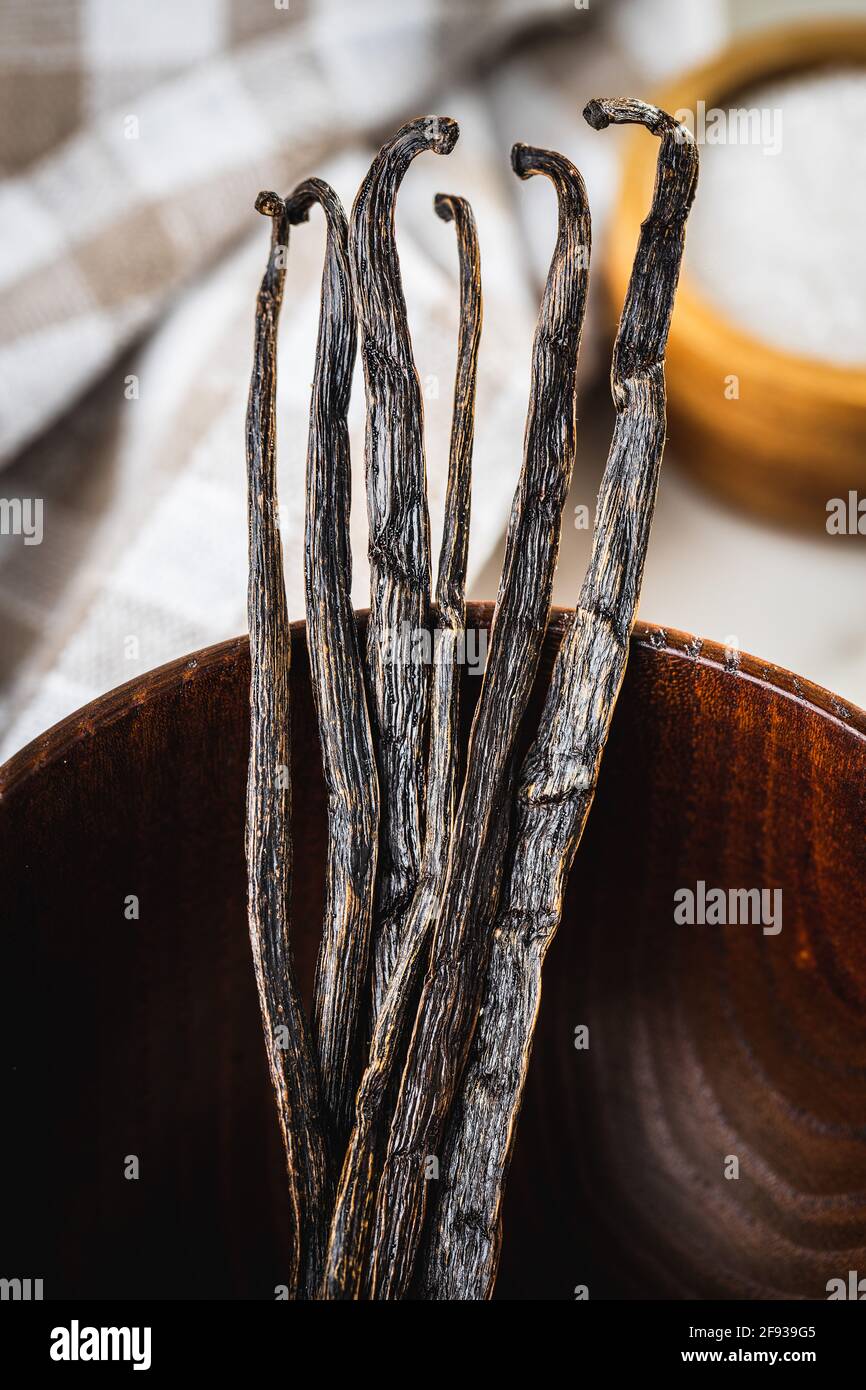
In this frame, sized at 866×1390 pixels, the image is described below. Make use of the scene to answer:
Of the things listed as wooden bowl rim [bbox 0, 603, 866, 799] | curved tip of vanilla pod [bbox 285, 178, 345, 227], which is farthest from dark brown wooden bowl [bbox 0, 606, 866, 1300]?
curved tip of vanilla pod [bbox 285, 178, 345, 227]

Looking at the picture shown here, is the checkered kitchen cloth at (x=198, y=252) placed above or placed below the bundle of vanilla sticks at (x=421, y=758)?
above

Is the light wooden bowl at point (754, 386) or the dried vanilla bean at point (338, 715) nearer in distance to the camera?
the dried vanilla bean at point (338, 715)

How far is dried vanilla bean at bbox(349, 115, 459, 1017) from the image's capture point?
0.33m

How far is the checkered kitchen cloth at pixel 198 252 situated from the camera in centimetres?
55

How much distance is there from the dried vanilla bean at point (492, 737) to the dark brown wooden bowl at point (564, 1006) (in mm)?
24

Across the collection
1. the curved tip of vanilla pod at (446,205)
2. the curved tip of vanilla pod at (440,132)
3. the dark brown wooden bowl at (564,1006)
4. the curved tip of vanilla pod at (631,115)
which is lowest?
the dark brown wooden bowl at (564,1006)

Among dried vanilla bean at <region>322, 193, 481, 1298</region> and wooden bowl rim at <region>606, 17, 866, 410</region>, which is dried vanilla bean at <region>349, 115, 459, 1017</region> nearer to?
dried vanilla bean at <region>322, 193, 481, 1298</region>

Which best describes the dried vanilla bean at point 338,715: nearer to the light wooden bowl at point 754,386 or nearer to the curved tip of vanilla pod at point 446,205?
the curved tip of vanilla pod at point 446,205

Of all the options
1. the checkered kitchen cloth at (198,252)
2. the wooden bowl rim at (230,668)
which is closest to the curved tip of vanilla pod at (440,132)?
the wooden bowl rim at (230,668)

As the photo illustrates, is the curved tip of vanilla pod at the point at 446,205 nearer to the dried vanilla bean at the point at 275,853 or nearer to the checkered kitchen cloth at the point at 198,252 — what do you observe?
the dried vanilla bean at the point at 275,853

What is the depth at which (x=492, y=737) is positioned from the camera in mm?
330

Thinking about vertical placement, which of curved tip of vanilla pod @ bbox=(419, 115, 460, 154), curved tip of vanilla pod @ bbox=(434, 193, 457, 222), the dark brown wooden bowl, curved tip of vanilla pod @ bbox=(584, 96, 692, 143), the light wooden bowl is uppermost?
the light wooden bowl

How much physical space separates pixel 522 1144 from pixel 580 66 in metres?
0.58

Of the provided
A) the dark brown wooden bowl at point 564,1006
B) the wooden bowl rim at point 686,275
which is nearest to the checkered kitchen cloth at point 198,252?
the wooden bowl rim at point 686,275
